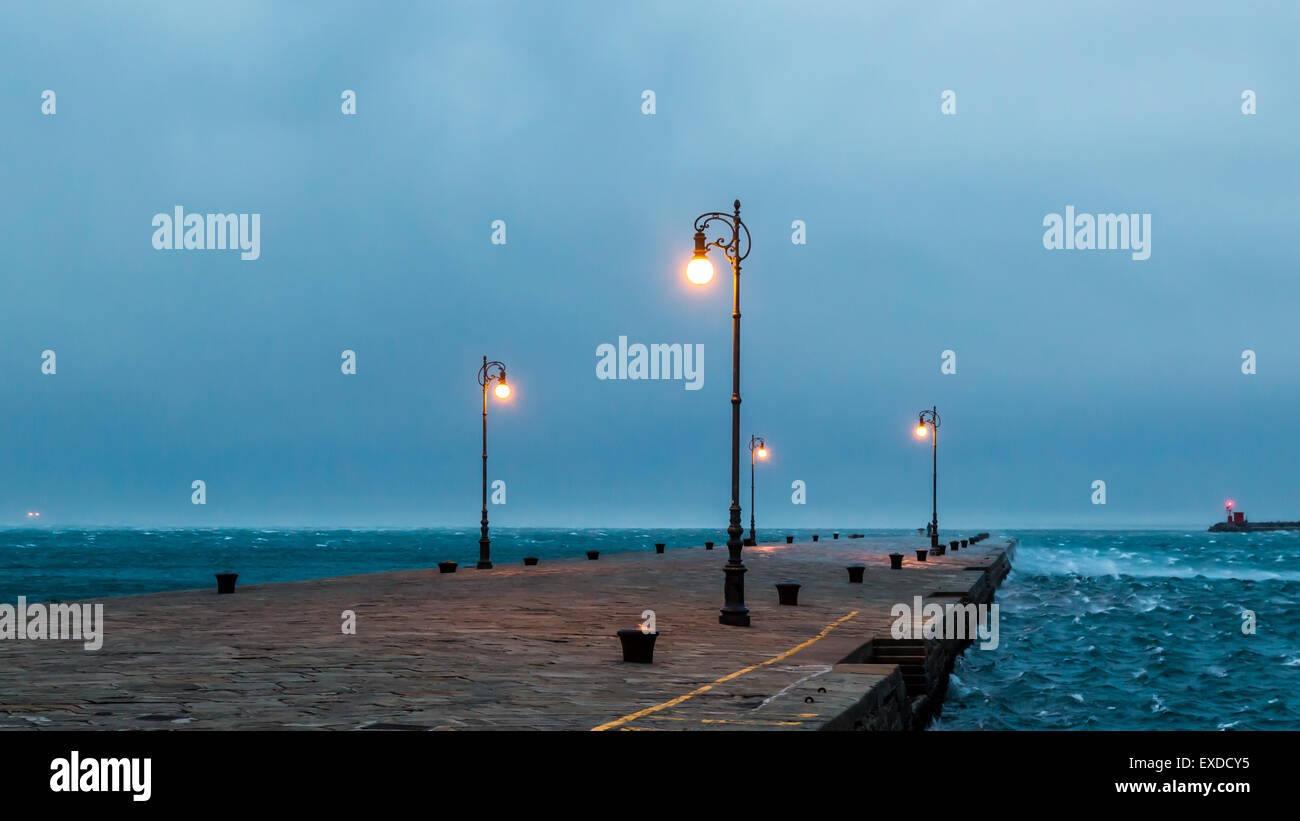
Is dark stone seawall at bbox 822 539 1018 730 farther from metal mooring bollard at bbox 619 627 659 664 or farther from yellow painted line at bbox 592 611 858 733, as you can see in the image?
metal mooring bollard at bbox 619 627 659 664

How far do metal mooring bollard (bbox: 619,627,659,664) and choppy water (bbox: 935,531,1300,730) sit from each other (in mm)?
8484

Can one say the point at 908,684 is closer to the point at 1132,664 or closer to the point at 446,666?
the point at 446,666

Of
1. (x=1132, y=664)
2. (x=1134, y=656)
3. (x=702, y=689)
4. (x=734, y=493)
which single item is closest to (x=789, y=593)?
(x=734, y=493)

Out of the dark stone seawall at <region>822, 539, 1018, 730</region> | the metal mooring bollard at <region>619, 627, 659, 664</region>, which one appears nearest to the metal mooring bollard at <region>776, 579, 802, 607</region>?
the dark stone seawall at <region>822, 539, 1018, 730</region>

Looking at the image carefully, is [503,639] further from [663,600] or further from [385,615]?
[663,600]

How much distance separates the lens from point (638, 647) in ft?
40.5

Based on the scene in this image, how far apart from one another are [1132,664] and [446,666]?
20.9 m

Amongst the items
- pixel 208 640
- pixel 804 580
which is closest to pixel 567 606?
pixel 208 640

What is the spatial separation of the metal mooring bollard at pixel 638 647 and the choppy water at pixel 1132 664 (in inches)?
334

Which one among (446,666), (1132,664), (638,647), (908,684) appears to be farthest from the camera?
(1132,664)

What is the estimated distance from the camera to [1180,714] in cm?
2017

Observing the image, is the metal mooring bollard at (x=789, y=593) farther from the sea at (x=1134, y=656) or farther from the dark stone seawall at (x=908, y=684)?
the sea at (x=1134, y=656)

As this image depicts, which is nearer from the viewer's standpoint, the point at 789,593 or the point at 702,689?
the point at 702,689
